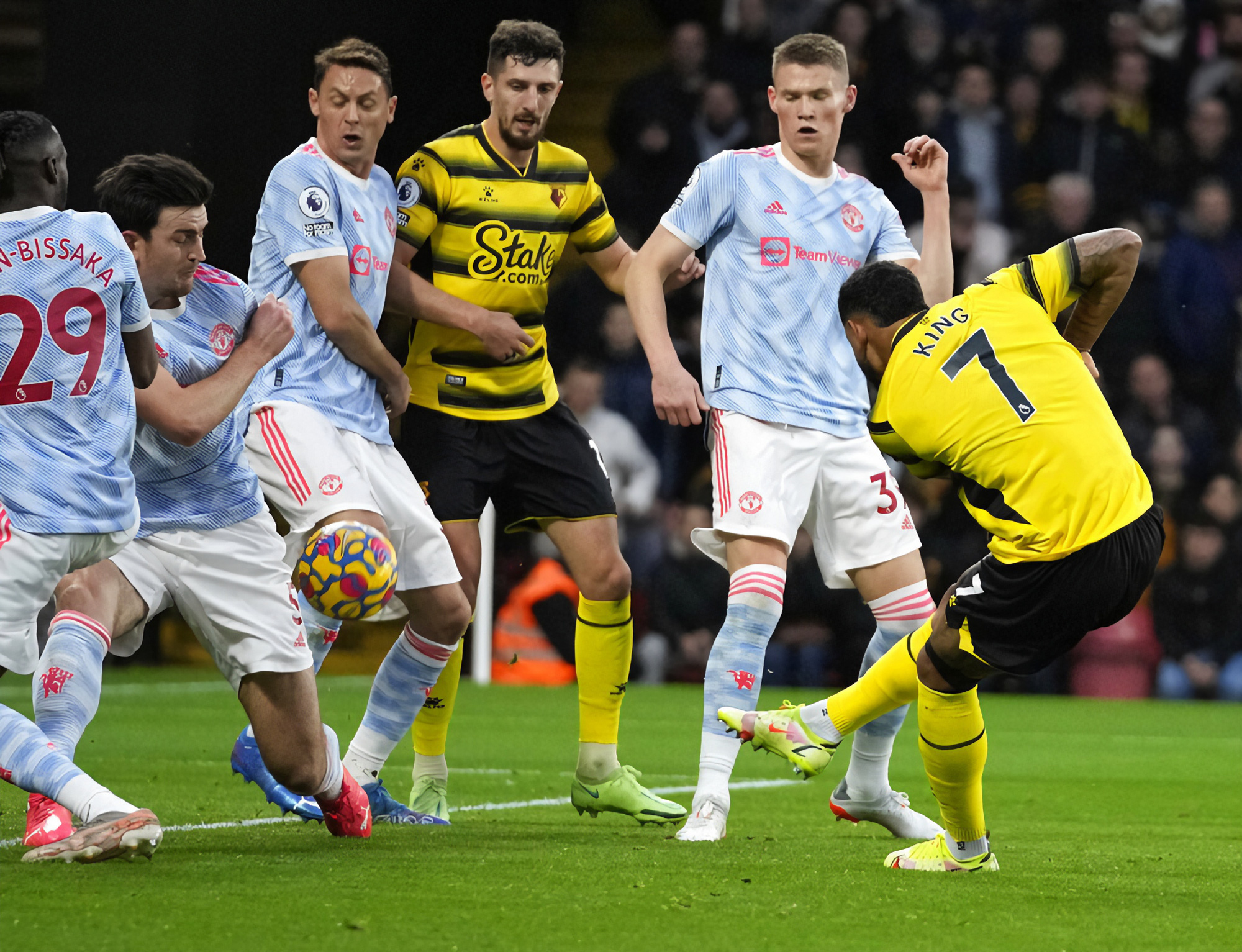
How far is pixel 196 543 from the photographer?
15.0ft

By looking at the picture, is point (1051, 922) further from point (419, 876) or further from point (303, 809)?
point (303, 809)

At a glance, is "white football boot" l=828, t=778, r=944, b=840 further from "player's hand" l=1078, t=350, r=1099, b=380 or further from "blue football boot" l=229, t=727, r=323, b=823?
"blue football boot" l=229, t=727, r=323, b=823

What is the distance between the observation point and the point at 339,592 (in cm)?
484

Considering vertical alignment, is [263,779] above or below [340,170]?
below

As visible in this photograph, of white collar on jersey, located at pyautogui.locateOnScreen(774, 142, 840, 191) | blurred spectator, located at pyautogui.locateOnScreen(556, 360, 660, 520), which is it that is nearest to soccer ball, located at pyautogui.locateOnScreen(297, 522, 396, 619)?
white collar on jersey, located at pyautogui.locateOnScreen(774, 142, 840, 191)

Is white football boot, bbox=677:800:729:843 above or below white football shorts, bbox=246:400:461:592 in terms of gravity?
below

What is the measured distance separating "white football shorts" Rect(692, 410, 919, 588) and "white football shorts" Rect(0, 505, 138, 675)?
75.3 inches

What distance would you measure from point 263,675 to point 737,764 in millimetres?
3516

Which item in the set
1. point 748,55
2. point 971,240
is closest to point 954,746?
point 971,240

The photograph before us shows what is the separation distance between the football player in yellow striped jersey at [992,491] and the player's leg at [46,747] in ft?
4.85

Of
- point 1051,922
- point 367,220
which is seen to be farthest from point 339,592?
point 1051,922

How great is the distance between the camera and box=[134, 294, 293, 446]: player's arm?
13.9ft

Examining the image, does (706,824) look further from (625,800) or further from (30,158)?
(30,158)

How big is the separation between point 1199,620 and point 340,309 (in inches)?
294
